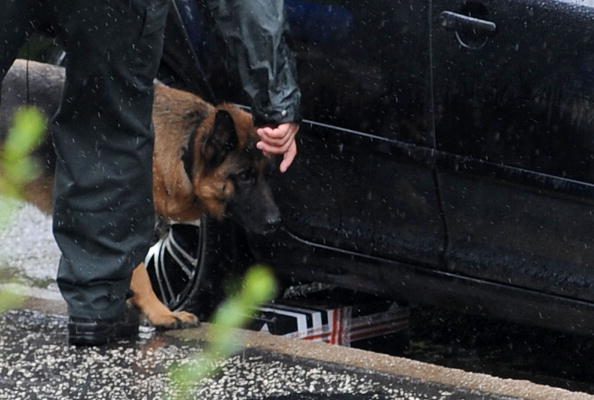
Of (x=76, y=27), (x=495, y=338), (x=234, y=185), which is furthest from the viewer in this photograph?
(x=495, y=338)

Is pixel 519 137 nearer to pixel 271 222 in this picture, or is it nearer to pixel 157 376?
pixel 271 222

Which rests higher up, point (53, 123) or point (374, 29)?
point (374, 29)

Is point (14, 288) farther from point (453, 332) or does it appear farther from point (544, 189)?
point (544, 189)

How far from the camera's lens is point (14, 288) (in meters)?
5.61

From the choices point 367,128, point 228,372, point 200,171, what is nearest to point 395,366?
point 228,372

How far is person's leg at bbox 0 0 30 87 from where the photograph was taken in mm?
4094

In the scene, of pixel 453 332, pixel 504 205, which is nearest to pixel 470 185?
pixel 504 205

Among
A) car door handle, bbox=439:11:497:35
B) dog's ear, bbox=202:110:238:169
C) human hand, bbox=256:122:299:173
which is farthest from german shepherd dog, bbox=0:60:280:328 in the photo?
car door handle, bbox=439:11:497:35

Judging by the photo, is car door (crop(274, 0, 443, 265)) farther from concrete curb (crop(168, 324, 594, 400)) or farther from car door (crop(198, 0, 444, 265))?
concrete curb (crop(168, 324, 594, 400))

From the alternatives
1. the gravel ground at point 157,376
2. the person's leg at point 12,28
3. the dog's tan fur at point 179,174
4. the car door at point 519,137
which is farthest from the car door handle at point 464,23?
the person's leg at point 12,28

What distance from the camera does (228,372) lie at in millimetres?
4258

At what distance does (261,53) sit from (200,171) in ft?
2.63

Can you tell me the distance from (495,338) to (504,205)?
1.08 meters

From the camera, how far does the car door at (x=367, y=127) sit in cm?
444
